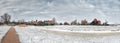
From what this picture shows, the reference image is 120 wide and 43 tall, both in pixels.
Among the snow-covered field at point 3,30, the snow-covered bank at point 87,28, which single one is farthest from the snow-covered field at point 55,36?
the snow-covered field at point 3,30

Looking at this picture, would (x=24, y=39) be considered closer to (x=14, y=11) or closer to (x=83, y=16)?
(x=14, y=11)

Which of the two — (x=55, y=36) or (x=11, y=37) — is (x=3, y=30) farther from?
(x=55, y=36)

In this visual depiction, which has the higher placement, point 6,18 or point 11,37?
point 6,18

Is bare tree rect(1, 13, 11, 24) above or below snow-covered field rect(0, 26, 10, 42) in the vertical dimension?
above

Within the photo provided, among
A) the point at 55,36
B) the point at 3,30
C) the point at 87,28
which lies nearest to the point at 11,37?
the point at 3,30

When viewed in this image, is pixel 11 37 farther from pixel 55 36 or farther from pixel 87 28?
pixel 87 28

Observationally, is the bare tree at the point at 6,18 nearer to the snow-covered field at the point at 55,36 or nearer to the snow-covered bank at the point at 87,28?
the snow-covered field at the point at 55,36

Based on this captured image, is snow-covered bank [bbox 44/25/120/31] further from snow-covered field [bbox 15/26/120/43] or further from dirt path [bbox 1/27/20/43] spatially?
dirt path [bbox 1/27/20/43]

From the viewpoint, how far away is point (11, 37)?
6.63 ft

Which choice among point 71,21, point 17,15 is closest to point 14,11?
point 17,15

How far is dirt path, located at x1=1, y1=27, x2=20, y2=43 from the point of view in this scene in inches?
78.5

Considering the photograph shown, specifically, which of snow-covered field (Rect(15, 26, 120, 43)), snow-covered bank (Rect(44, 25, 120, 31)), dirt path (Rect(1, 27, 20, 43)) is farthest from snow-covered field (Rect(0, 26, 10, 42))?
snow-covered bank (Rect(44, 25, 120, 31))

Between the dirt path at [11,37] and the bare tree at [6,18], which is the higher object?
the bare tree at [6,18]

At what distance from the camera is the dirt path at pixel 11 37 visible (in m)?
1.99
